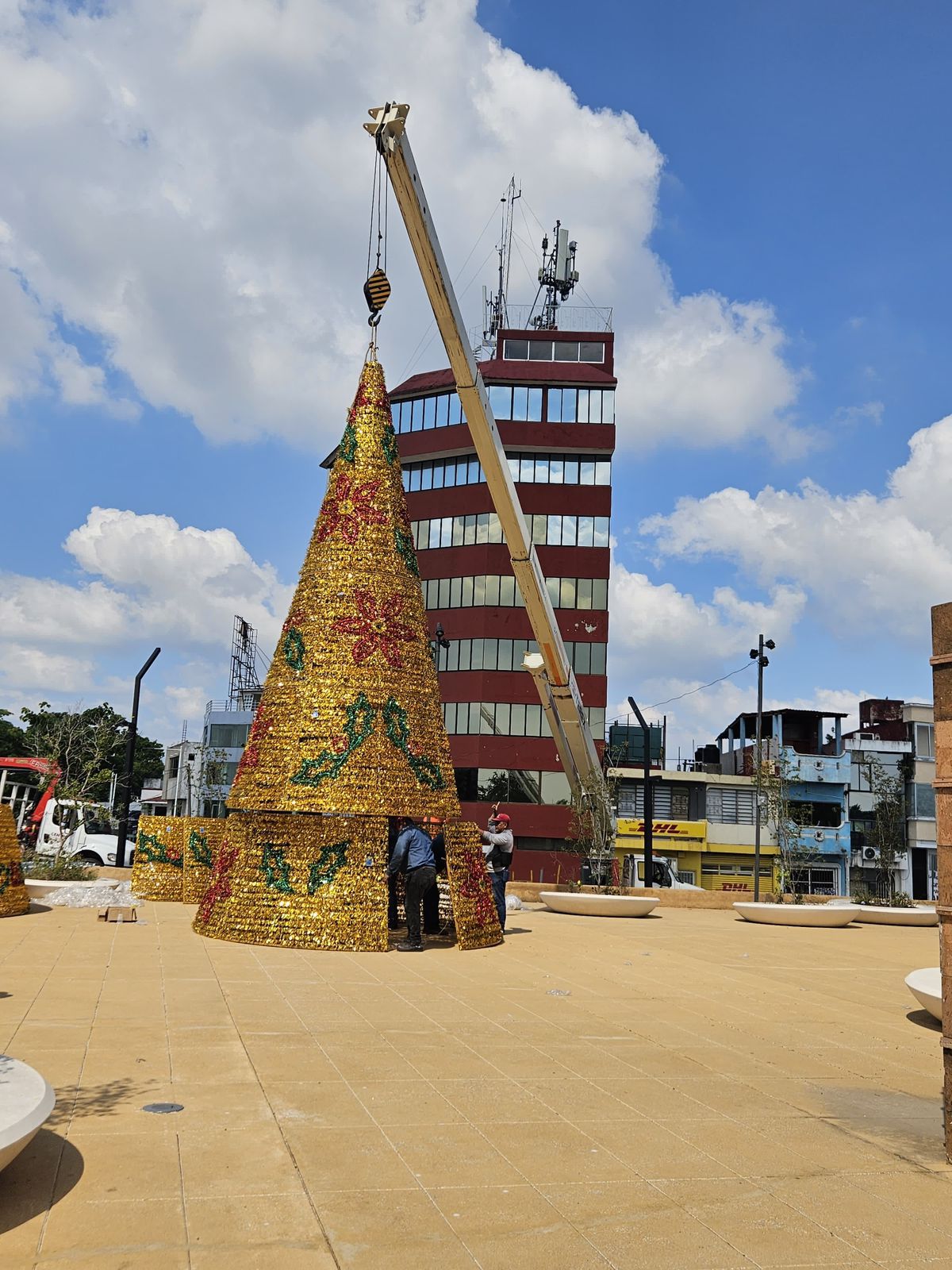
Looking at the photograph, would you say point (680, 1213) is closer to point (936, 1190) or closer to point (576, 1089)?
point (936, 1190)

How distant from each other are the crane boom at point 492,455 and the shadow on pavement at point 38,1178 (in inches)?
416

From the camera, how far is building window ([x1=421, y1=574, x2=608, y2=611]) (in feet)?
147

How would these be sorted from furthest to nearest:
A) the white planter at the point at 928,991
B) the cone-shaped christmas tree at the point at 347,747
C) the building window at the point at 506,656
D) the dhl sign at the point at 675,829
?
the dhl sign at the point at 675,829
the building window at the point at 506,656
the cone-shaped christmas tree at the point at 347,747
the white planter at the point at 928,991

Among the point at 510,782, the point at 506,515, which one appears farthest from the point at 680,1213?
the point at 510,782

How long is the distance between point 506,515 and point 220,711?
4595 centimetres

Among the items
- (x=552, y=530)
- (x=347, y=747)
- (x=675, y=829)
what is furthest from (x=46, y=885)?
(x=675, y=829)

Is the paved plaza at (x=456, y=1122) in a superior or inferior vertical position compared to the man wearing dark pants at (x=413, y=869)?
inferior

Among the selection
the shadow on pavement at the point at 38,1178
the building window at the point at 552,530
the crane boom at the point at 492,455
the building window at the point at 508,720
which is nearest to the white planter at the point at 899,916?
the crane boom at the point at 492,455

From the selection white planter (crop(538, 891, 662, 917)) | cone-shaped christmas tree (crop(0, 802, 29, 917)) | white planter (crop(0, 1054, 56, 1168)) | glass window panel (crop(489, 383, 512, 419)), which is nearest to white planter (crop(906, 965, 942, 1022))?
white planter (crop(0, 1054, 56, 1168))

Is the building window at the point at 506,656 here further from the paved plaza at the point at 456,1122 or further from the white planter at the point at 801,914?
the paved plaza at the point at 456,1122

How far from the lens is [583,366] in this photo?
1842 inches

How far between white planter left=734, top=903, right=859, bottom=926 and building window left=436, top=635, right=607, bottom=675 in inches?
905

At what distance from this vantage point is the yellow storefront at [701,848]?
46625 mm

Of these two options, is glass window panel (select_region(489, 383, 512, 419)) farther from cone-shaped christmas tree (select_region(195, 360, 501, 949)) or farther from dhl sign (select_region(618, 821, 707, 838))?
cone-shaped christmas tree (select_region(195, 360, 501, 949))
